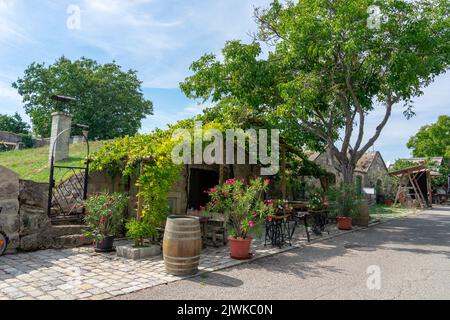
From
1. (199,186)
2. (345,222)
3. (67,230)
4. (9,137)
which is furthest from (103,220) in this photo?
(9,137)

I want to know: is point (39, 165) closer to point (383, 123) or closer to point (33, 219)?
point (33, 219)

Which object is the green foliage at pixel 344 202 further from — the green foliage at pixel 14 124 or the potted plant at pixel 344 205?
the green foliage at pixel 14 124

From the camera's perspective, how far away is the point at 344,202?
36.2ft

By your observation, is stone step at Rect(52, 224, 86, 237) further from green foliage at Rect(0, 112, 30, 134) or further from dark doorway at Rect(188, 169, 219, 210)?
green foliage at Rect(0, 112, 30, 134)

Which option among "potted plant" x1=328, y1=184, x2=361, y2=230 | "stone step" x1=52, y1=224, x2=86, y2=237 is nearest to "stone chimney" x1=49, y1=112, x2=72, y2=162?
"stone step" x1=52, y1=224, x2=86, y2=237

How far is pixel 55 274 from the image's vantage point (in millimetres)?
4906

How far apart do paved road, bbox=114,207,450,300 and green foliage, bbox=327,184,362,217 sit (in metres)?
2.68

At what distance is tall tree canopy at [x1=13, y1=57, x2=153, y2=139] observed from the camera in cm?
2794

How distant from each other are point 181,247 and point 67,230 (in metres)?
3.56

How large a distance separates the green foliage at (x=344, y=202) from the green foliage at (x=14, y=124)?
40.2m

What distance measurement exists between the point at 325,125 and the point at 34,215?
10.7m

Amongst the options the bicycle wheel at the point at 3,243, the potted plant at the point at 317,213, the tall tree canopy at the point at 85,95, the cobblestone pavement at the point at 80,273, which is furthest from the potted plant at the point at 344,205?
the tall tree canopy at the point at 85,95

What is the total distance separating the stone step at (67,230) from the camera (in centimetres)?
696

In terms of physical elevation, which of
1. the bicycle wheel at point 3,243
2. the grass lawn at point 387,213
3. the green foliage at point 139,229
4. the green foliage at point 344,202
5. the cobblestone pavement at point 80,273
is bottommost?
the cobblestone pavement at point 80,273
